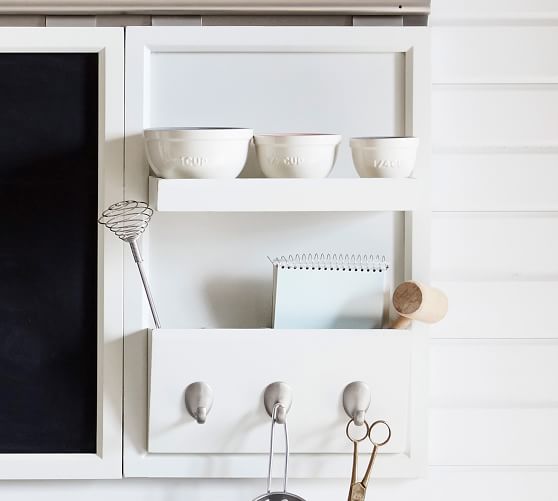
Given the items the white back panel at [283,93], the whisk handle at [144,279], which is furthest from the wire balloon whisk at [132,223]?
the white back panel at [283,93]

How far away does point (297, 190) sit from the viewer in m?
0.98

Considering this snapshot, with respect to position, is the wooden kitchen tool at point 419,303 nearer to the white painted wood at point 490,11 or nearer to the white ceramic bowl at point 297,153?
the white ceramic bowl at point 297,153

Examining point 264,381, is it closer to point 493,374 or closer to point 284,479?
point 284,479

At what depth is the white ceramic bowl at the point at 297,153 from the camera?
3.21ft

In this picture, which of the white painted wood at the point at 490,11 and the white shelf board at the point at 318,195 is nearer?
the white shelf board at the point at 318,195

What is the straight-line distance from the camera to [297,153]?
3.22 ft

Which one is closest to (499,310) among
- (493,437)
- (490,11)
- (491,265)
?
(491,265)

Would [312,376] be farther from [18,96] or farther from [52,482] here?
[18,96]

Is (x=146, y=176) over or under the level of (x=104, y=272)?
over

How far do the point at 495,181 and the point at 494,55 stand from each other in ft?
0.55

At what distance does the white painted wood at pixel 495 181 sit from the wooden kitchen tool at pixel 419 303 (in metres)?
0.14

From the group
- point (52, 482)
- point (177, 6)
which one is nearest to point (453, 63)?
point (177, 6)

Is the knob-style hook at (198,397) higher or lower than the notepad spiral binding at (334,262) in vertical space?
lower

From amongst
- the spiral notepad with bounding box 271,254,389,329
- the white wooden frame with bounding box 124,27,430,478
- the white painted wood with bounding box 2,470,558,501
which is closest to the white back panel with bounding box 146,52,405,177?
the white wooden frame with bounding box 124,27,430,478
